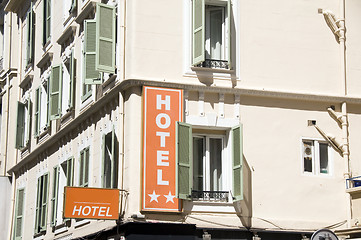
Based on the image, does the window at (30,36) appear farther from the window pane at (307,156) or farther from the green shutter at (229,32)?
the window pane at (307,156)

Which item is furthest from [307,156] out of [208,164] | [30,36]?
[30,36]

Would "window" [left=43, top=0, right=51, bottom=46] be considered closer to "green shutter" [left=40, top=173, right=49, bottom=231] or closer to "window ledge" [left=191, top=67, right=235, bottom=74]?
"green shutter" [left=40, top=173, right=49, bottom=231]

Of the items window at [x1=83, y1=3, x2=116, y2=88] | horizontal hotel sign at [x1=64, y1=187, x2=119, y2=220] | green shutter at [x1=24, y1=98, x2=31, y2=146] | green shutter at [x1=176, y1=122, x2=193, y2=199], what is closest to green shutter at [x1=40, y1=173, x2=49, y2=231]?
green shutter at [x1=24, y1=98, x2=31, y2=146]

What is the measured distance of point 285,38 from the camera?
82.1ft

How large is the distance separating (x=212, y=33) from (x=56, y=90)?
23.2ft

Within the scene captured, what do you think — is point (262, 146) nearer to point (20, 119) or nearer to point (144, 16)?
point (144, 16)

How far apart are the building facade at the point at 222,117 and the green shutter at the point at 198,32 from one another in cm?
4

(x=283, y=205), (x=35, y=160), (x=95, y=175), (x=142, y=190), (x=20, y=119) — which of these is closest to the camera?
(x=142, y=190)

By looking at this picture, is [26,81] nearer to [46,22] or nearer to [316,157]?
[46,22]

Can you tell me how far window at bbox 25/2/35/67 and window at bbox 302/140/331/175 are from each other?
13801mm

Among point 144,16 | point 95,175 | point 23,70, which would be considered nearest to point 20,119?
point 23,70

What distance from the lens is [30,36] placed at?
3512 cm

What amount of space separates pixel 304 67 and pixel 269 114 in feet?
5.71

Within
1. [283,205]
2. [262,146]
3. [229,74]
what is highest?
[229,74]
